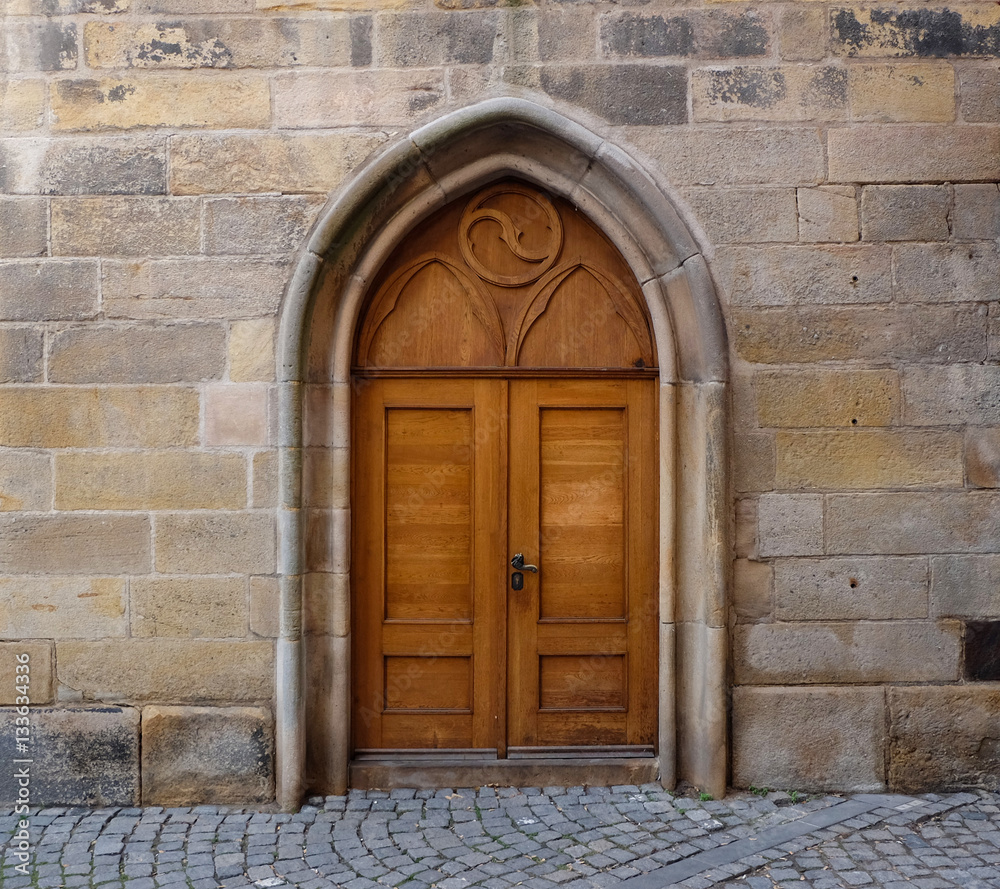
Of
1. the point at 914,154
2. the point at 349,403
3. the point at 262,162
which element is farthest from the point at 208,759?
the point at 914,154

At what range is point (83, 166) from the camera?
3605mm

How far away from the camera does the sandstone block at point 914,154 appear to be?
361 centimetres

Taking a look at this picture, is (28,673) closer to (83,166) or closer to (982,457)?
(83,166)

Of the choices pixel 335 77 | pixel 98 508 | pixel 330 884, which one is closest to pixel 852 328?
pixel 335 77

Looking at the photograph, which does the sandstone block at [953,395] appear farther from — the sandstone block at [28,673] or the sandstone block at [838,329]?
the sandstone block at [28,673]

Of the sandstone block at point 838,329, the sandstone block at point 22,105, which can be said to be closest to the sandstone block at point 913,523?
the sandstone block at point 838,329

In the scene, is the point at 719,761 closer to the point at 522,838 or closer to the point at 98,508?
the point at 522,838

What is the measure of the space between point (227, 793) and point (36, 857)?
2.41 ft

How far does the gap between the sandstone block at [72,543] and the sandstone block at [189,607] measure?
0.12 metres

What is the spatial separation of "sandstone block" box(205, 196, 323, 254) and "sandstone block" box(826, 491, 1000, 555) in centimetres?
262

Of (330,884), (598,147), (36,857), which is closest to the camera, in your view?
(330,884)

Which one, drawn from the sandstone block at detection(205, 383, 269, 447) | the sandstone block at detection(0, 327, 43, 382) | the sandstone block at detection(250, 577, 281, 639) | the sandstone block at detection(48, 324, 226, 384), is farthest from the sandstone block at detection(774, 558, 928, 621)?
the sandstone block at detection(0, 327, 43, 382)

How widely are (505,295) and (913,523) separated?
82.1 inches

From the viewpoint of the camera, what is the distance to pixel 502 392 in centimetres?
384
